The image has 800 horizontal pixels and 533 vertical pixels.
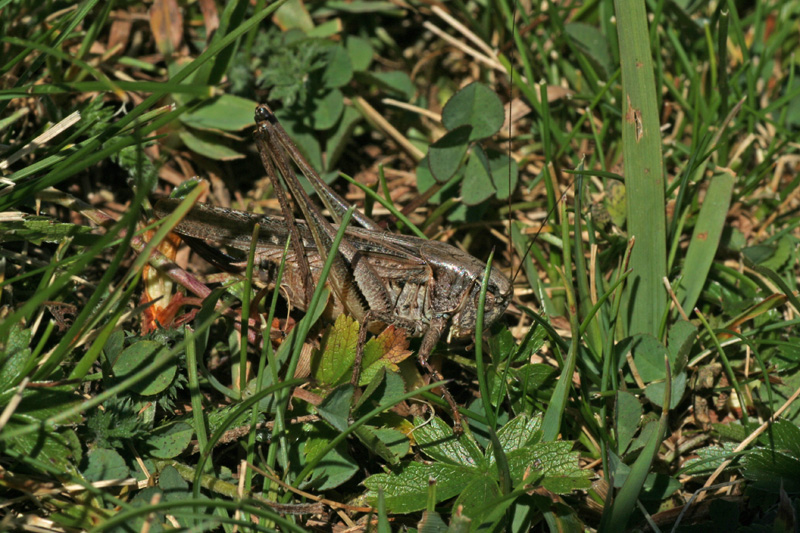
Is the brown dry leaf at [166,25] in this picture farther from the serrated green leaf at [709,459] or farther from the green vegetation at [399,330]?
the serrated green leaf at [709,459]

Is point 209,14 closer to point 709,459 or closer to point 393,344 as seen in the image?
point 393,344

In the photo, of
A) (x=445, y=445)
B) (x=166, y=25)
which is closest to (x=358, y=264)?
(x=445, y=445)

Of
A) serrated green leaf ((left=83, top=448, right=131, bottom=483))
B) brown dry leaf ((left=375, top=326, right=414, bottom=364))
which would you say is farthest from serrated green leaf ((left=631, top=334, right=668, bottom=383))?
serrated green leaf ((left=83, top=448, right=131, bottom=483))

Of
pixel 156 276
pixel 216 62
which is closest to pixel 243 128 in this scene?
pixel 216 62

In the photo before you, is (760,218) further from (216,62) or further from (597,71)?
(216,62)

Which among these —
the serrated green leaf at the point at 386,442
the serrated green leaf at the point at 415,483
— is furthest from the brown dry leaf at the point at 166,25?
the serrated green leaf at the point at 415,483

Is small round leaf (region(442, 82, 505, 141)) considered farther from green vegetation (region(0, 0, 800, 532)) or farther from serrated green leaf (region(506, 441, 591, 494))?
serrated green leaf (region(506, 441, 591, 494))
